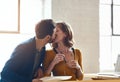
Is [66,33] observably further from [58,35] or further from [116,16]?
[116,16]

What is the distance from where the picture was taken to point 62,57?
2.59 meters

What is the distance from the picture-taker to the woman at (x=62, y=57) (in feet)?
8.57

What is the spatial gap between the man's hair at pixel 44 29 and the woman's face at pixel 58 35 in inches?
3.5

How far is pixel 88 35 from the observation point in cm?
388

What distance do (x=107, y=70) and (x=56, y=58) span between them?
5.78 ft

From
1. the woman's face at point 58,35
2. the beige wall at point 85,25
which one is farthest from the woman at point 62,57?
the beige wall at point 85,25

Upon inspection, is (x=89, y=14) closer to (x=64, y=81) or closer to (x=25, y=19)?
(x=25, y=19)

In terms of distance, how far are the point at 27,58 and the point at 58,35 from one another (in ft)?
1.35

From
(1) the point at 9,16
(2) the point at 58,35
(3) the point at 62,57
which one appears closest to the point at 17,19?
(1) the point at 9,16

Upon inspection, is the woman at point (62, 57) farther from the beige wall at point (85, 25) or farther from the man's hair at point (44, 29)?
the beige wall at point (85, 25)

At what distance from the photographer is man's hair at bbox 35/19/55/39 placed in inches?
97.3

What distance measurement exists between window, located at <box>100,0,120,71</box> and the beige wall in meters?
0.42

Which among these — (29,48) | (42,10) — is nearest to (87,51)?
(42,10)

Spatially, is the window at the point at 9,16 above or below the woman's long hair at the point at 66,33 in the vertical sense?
above
